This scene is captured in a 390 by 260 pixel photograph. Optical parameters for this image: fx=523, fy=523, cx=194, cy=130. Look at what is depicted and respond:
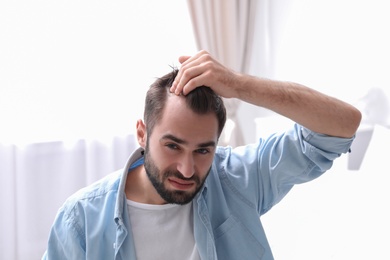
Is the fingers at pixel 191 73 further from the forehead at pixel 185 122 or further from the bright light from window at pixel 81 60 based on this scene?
the bright light from window at pixel 81 60

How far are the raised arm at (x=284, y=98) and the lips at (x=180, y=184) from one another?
0.23 metres

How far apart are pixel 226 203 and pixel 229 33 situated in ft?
6.82

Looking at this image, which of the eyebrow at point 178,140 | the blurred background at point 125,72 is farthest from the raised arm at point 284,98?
the blurred background at point 125,72

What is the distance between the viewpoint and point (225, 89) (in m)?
1.32

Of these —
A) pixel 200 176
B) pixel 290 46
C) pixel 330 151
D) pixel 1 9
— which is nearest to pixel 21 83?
pixel 1 9

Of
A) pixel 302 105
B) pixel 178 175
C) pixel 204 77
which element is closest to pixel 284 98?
pixel 302 105

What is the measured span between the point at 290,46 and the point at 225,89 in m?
1.91

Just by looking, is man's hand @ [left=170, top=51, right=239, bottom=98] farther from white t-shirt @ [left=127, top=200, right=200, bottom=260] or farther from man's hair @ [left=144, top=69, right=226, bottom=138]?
white t-shirt @ [left=127, top=200, right=200, bottom=260]

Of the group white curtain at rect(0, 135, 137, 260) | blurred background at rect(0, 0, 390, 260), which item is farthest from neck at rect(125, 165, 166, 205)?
white curtain at rect(0, 135, 137, 260)

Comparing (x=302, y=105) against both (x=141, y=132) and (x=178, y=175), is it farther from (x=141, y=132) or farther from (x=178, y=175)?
(x=141, y=132)

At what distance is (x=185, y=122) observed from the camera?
1.34 metres

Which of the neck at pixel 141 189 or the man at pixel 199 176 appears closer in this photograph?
the man at pixel 199 176

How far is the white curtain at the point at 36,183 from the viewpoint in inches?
110

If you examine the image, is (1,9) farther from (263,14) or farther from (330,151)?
(330,151)
